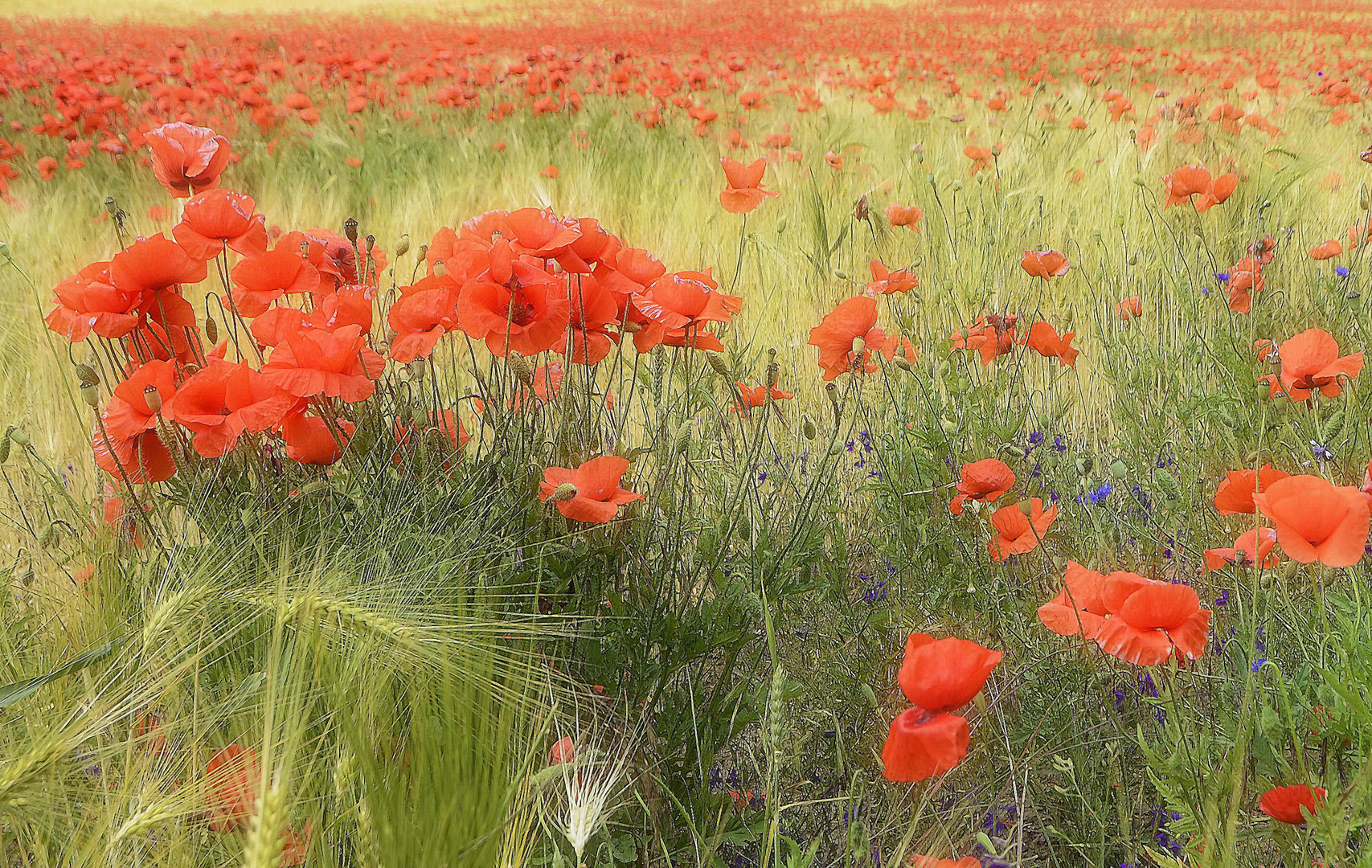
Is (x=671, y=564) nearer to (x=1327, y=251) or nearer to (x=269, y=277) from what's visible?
(x=269, y=277)

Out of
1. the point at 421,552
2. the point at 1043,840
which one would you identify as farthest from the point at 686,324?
the point at 1043,840

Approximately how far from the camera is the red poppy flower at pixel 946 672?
34.6 inches

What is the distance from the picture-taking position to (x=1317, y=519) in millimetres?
934

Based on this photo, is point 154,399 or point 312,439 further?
point 312,439

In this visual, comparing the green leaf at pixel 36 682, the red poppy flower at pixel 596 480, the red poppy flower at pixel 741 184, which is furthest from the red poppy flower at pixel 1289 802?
the red poppy flower at pixel 741 184

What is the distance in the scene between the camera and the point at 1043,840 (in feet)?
4.32

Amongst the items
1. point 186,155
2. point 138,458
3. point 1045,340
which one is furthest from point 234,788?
point 1045,340

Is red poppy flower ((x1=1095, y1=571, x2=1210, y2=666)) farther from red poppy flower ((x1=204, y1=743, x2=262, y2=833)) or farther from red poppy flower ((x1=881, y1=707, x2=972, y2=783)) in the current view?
red poppy flower ((x1=204, y1=743, x2=262, y2=833))

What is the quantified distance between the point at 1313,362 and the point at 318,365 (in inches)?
57.0

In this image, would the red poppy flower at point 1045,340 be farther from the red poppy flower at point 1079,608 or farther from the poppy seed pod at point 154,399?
the poppy seed pod at point 154,399

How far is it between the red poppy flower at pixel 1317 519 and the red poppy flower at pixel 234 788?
0.98 m

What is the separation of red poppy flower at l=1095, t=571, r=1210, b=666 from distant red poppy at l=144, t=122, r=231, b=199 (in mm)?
Result: 1332

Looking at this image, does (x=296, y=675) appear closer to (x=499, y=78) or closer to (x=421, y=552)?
(x=421, y=552)

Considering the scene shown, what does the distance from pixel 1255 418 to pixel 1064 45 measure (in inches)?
290
